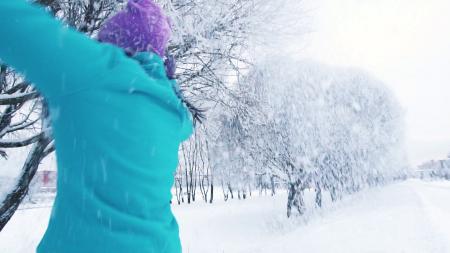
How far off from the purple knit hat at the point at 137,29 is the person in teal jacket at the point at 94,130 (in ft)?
0.45

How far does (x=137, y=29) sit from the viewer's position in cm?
115

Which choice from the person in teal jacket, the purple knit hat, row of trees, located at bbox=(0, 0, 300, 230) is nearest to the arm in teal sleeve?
the person in teal jacket

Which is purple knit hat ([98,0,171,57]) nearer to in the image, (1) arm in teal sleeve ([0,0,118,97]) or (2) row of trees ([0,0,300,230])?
(1) arm in teal sleeve ([0,0,118,97])

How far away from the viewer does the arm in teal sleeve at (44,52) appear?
2.90 feet

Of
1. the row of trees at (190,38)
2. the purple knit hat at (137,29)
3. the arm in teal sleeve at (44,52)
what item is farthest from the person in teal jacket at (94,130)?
the row of trees at (190,38)

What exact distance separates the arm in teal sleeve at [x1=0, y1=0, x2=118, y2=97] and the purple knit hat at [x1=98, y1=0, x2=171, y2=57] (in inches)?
9.0

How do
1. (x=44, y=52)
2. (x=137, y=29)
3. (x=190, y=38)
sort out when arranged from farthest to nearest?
(x=190, y=38)
(x=137, y=29)
(x=44, y=52)

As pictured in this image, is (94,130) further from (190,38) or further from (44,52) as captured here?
(190,38)

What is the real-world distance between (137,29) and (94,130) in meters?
0.36

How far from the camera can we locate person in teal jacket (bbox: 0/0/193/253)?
90cm

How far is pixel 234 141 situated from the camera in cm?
2283

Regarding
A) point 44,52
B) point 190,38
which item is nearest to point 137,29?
point 44,52

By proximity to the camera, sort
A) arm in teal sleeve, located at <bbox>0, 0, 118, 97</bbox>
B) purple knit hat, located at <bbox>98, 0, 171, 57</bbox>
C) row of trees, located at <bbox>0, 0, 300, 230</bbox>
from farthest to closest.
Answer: row of trees, located at <bbox>0, 0, 300, 230</bbox>, purple knit hat, located at <bbox>98, 0, 171, 57</bbox>, arm in teal sleeve, located at <bbox>0, 0, 118, 97</bbox>

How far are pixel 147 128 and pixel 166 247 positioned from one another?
0.33 metres
